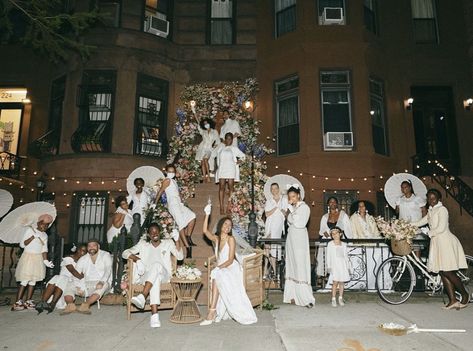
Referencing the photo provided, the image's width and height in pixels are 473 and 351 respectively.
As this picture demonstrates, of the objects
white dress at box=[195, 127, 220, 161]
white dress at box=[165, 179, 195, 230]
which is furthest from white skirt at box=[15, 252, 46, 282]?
white dress at box=[195, 127, 220, 161]

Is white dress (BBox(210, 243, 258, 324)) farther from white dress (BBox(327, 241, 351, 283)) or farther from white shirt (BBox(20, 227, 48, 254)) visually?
white shirt (BBox(20, 227, 48, 254))

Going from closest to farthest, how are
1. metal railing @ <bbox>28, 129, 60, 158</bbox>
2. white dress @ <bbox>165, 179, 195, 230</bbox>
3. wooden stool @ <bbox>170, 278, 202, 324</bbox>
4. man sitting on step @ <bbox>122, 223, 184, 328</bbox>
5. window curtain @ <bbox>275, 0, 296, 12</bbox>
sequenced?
wooden stool @ <bbox>170, 278, 202, 324</bbox> < man sitting on step @ <bbox>122, 223, 184, 328</bbox> < white dress @ <bbox>165, 179, 195, 230</bbox> < metal railing @ <bbox>28, 129, 60, 158</bbox> < window curtain @ <bbox>275, 0, 296, 12</bbox>

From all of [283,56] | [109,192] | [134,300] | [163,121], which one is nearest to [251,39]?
[283,56]

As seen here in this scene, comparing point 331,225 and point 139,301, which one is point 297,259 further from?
point 139,301

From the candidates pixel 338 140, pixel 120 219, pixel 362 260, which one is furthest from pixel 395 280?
pixel 120 219

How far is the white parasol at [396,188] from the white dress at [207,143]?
5.24m

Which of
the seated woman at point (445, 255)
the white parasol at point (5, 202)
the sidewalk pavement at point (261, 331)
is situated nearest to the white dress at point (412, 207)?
the seated woman at point (445, 255)

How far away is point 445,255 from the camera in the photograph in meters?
6.87

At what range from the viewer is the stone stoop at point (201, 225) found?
25.7ft

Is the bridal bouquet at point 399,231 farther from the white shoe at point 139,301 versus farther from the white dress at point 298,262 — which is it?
the white shoe at point 139,301

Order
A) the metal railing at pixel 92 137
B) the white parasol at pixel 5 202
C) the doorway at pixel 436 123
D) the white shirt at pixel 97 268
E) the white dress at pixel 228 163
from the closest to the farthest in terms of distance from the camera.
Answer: the white shirt at pixel 97 268, the white parasol at pixel 5 202, the white dress at pixel 228 163, the metal railing at pixel 92 137, the doorway at pixel 436 123

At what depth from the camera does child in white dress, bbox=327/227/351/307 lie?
7.17 metres

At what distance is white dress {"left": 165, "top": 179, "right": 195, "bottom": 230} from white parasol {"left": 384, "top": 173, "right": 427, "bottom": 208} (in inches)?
204

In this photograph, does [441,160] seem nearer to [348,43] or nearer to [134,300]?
[348,43]
